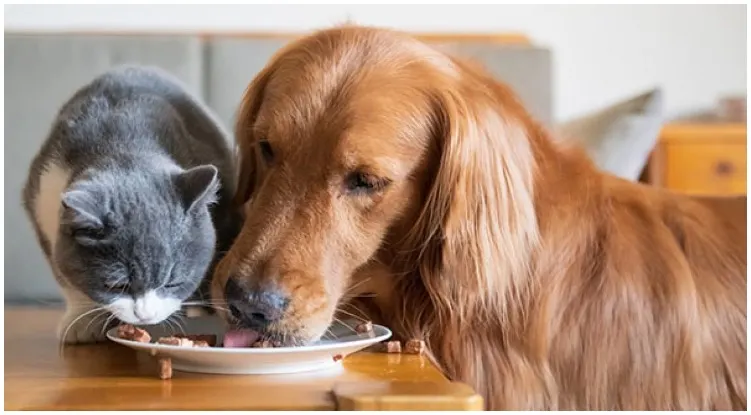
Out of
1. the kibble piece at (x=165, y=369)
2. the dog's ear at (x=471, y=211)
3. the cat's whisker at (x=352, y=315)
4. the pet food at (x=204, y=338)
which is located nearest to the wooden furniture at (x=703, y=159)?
the dog's ear at (x=471, y=211)

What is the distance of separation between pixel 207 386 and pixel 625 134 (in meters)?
1.52

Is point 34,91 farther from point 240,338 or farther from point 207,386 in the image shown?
point 207,386

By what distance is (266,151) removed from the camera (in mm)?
1412

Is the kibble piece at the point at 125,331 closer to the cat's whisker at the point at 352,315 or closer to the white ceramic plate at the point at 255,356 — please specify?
the white ceramic plate at the point at 255,356

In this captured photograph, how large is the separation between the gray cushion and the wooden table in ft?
3.77

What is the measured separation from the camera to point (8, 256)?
8.08 feet

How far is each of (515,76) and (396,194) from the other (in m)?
1.34

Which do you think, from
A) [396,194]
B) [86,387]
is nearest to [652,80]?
[396,194]

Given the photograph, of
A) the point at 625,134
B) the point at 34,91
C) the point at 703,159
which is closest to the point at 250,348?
the point at 625,134

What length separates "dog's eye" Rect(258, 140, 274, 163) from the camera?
1.39 m

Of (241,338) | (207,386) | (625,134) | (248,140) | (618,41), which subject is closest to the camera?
(207,386)

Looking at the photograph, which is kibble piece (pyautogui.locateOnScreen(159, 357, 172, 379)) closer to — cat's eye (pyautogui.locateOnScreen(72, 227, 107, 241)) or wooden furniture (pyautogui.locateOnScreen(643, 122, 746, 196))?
cat's eye (pyautogui.locateOnScreen(72, 227, 107, 241))

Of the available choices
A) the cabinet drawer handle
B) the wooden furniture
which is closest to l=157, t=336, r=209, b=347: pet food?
the wooden furniture

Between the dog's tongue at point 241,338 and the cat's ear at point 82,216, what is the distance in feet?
0.82
